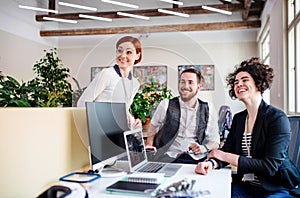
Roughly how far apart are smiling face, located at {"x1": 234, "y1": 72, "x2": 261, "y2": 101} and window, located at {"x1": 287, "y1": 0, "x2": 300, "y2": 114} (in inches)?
83.3

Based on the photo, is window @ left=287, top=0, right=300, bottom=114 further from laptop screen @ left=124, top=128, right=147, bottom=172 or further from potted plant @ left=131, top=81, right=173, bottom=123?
laptop screen @ left=124, top=128, right=147, bottom=172

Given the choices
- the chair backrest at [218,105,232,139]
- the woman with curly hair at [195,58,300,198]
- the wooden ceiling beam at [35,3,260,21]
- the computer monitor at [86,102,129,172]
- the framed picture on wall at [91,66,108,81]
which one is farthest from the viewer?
the wooden ceiling beam at [35,3,260,21]

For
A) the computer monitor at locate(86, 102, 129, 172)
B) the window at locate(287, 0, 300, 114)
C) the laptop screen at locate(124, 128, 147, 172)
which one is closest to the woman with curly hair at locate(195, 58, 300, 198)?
the laptop screen at locate(124, 128, 147, 172)

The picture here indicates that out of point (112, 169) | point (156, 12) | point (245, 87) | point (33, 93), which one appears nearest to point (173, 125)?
point (245, 87)

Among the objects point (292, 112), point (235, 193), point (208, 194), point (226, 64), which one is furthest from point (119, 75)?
point (226, 64)

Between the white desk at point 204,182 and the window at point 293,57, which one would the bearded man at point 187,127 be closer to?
the white desk at point 204,182

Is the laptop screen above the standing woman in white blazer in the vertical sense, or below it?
below

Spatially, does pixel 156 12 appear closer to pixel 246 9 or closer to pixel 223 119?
pixel 246 9

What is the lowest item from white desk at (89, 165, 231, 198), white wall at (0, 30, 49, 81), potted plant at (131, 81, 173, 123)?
white desk at (89, 165, 231, 198)

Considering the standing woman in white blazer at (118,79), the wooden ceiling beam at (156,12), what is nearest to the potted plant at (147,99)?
the standing woman in white blazer at (118,79)

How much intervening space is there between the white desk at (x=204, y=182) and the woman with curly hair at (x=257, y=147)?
0.20 feet

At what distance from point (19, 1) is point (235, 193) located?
666 centimetres

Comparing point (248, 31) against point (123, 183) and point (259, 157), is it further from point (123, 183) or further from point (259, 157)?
point (123, 183)

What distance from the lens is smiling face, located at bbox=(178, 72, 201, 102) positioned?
2006mm
